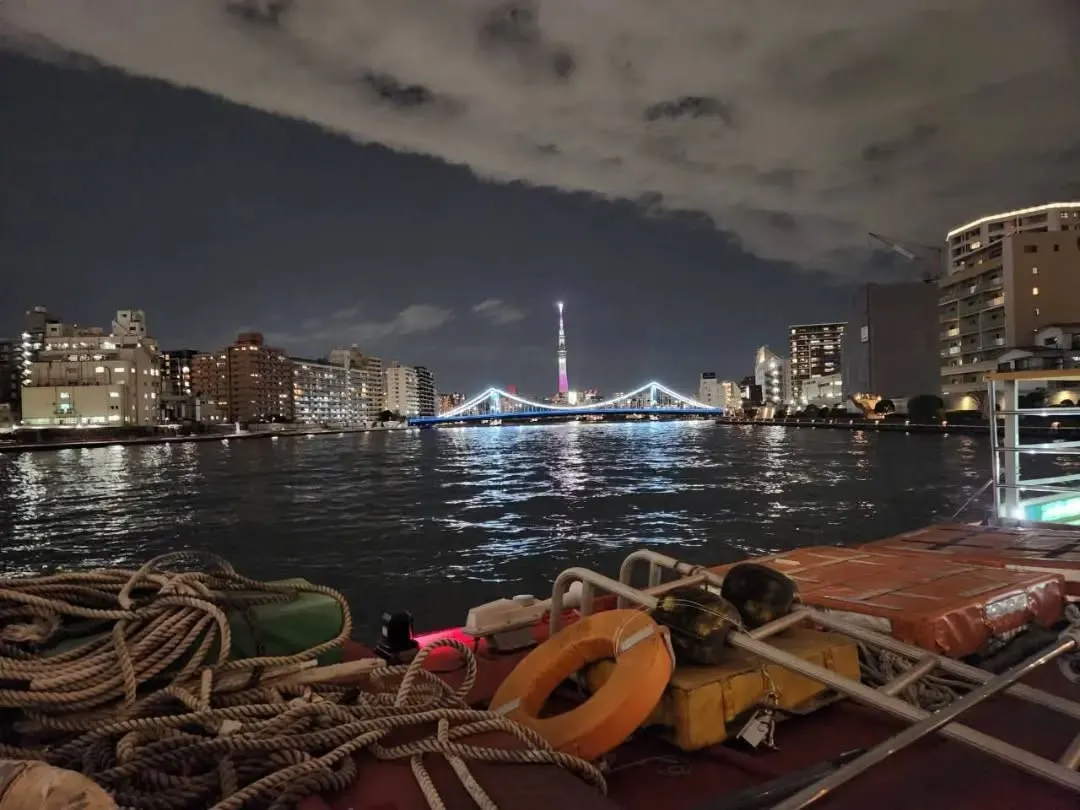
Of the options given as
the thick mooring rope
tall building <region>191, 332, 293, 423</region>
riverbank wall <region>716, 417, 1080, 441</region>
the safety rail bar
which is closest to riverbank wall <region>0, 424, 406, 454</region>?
tall building <region>191, 332, 293, 423</region>

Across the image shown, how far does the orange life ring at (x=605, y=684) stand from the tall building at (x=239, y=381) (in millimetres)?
160314

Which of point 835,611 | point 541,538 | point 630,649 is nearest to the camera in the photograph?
point 630,649

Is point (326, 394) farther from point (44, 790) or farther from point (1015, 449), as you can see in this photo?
point (44, 790)

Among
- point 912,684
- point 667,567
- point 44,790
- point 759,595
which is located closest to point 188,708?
point 44,790

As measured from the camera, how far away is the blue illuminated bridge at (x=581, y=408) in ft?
418

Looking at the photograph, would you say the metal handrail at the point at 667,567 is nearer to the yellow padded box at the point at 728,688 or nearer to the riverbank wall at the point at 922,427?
the yellow padded box at the point at 728,688

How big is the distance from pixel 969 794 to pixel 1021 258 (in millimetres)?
84555

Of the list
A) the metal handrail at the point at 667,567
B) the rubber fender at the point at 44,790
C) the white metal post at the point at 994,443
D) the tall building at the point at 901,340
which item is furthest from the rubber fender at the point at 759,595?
the tall building at the point at 901,340

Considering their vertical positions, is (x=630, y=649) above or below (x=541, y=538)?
above

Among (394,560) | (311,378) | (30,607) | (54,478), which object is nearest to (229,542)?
(394,560)

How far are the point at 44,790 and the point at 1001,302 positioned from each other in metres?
87.5

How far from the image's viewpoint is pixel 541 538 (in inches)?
757

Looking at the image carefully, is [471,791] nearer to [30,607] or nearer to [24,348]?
[30,607]

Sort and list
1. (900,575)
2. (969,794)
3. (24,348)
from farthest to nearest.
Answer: (24,348)
(900,575)
(969,794)
